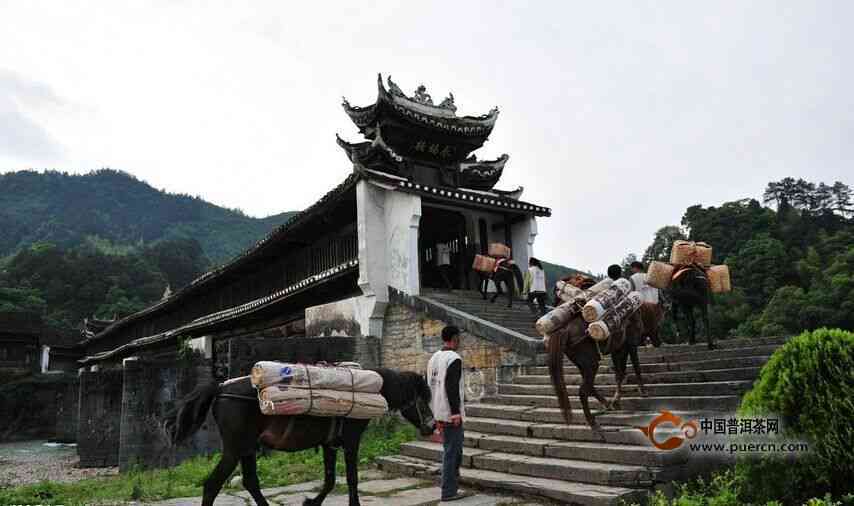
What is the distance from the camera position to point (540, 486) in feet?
18.6

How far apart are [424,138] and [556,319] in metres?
10.6

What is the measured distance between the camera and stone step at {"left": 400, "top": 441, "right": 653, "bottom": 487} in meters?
5.34

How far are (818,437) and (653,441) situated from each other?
166cm

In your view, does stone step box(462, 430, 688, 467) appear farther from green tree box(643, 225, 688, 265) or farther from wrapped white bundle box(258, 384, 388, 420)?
Result: green tree box(643, 225, 688, 265)

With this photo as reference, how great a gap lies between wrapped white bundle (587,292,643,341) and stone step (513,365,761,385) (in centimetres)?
105

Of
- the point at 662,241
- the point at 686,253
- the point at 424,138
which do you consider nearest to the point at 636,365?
the point at 686,253

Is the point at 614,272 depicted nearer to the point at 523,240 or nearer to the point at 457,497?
the point at 457,497

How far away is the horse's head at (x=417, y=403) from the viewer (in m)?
5.98

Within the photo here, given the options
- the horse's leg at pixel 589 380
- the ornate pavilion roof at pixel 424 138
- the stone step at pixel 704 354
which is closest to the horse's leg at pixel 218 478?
the horse's leg at pixel 589 380

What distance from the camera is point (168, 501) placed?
6.68 meters

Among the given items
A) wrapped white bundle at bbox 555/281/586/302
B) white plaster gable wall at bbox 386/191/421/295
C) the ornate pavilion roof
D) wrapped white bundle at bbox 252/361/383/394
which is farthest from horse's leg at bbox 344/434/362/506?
the ornate pavilion roof

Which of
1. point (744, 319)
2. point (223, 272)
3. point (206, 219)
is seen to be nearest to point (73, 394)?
point (223, 272)

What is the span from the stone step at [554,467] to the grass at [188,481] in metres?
1.38

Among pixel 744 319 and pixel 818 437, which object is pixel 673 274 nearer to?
pixel 818 437
